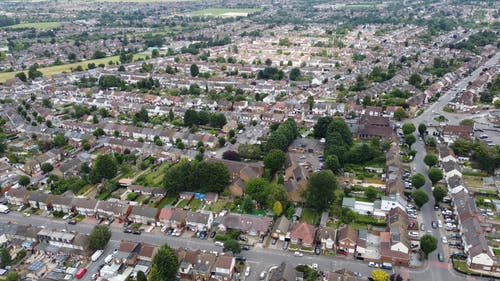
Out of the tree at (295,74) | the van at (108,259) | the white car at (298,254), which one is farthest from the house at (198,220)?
the tree at (295,74)

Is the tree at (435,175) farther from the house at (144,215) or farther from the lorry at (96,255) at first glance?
the lorry at (96,255)

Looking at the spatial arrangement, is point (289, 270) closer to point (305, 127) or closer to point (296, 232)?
point (296, 232)

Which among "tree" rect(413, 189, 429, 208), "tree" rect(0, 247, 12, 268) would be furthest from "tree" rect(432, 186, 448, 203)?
"tree" rect(0, 247, 12, 268)

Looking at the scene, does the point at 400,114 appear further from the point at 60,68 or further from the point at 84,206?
the point at 60,68

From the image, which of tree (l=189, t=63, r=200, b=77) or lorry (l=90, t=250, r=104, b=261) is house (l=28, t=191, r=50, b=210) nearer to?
lorry (l=90, t=250, r=104, b=261)

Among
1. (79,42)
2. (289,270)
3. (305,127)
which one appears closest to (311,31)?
(79,42)

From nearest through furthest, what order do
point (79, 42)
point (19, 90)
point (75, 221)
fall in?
1. point (75, 221)
2. point (19, 90)
3. point (79, 42)
